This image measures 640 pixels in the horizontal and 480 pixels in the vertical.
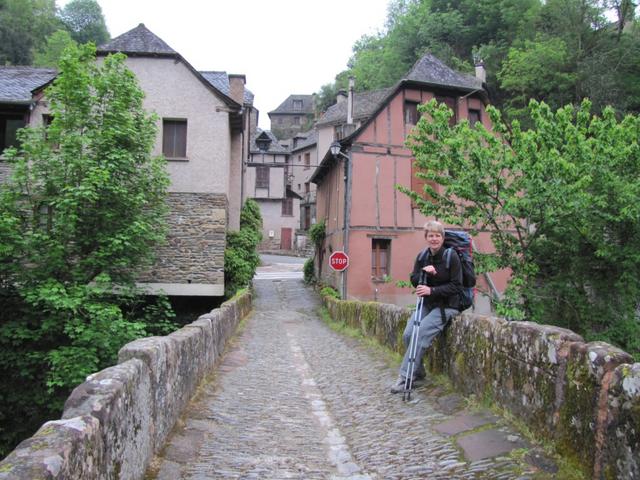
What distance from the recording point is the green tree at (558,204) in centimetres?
1071

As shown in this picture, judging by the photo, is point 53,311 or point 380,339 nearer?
point 380,339

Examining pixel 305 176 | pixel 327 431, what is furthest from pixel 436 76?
pixel 305 176

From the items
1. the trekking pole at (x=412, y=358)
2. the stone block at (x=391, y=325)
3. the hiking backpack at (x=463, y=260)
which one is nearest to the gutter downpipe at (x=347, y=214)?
the stone block at (x=391, y=325)

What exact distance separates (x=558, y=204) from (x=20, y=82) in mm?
18171

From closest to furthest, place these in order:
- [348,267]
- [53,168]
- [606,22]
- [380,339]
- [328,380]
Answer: [328,380] < [380,339] < [53,168] < [348,267] < [606,22]

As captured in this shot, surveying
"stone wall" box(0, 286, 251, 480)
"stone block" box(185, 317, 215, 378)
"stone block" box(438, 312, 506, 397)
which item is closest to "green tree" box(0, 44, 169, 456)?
"stone block" box(185, 317, 215, 378)

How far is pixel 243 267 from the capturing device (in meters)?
19.0

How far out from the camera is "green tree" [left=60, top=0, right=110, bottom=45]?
210 feet

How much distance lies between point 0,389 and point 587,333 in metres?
15.1

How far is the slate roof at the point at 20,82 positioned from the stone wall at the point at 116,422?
15928 mm

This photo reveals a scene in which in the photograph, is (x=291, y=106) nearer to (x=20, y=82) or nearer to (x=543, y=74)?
(x=543, y=74)

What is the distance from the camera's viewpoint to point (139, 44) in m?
17.9

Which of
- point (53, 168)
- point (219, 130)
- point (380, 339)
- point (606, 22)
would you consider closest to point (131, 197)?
point (53, 168)

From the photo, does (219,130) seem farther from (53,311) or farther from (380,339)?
(380,339)
